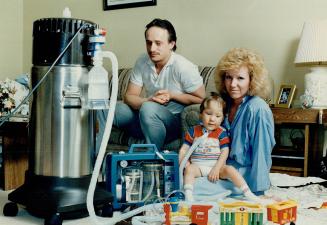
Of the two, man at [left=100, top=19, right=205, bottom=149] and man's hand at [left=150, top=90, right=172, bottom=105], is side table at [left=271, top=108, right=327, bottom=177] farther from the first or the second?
man's hand at [left=150, top=90, right=172, bottom=105]

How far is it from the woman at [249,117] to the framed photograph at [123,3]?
162 centimetres

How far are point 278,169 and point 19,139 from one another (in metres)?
1.47

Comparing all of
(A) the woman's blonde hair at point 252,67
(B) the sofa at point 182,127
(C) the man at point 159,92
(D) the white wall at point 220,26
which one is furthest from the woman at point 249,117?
(D) the white wall at point 220,26

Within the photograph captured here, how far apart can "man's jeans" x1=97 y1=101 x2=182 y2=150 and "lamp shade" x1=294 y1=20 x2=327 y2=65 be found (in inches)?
33.2

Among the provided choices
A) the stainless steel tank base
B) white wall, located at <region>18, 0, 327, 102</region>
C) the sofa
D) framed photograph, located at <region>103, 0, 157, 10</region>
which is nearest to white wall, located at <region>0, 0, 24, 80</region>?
white wall, located at <region>18, 0, 327, 102</region>

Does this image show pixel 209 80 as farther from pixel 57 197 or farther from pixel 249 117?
pixel 57 197

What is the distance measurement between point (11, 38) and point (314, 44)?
2880 millimetres

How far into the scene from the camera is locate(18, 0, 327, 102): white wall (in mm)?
3059

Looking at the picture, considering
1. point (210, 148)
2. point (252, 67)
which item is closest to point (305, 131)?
point (252, 67)

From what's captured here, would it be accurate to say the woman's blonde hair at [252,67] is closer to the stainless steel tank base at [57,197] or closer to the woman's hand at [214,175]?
the woman's hand at [214,175]

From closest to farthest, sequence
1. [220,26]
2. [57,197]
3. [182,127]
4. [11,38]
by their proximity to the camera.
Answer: [57,197], [182,127], [220,26], [11,38]

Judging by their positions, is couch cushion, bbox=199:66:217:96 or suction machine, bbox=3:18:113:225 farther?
couch cushion, bbox=199:66:217:96

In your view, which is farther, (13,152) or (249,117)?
(13,152)

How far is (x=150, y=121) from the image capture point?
238 cm
